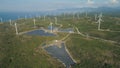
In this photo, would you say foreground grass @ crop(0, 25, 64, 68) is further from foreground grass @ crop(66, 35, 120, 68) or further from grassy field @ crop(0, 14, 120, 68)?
foreground grass @ crop(66, 35, 120, 68)

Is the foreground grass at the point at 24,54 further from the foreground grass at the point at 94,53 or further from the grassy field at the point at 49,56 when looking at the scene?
the foreground grass at the point at 94,53

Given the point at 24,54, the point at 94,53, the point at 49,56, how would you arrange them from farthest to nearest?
the point at 94,53, the point at 49,56, the point at 24,54

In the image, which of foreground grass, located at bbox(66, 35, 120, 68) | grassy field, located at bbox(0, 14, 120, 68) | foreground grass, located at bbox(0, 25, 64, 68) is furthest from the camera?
foreground grass, located at bbox(0, 25, 64, 68)

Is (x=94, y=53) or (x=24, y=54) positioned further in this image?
(x=94, y=53)

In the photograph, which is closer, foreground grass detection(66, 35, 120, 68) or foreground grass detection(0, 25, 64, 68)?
foreground grass detection(66, 35, 120, 68)

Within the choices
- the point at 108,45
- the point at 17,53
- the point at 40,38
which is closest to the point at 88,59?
the point at 108,45

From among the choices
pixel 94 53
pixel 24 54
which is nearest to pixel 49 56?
pixel 24 54

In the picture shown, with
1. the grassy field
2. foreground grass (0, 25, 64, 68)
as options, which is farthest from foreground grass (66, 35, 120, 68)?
foreground grass (0, 25, 64, 68)

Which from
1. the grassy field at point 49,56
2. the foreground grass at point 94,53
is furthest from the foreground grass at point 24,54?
the foreground grass at point 94,53

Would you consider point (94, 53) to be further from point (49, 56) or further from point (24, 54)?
point (24, 54)

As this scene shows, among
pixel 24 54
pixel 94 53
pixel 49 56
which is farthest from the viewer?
pixel 94 53

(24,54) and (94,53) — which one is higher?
(24,54)

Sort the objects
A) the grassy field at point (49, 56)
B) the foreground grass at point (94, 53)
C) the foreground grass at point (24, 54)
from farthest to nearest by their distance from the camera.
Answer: the foreground grass at point (24, 54) < the grassy field at point (49, 56) < the foreground grass at point (94, 53)
